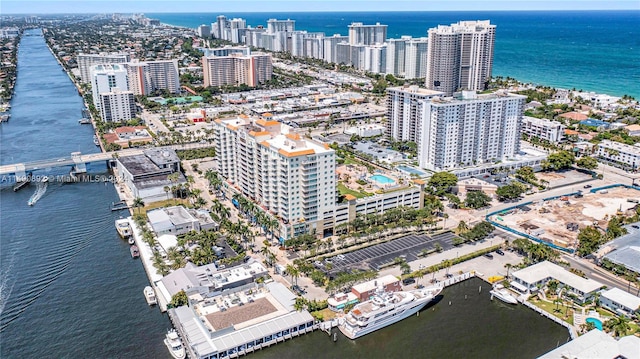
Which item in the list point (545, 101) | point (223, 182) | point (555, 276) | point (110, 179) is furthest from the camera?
point (545, 101)

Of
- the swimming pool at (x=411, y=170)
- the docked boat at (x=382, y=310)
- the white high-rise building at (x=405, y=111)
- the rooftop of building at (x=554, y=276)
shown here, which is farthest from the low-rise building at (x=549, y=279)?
the white high-rise building at (x=405, y=111)

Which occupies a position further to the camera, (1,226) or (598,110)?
(598,110)

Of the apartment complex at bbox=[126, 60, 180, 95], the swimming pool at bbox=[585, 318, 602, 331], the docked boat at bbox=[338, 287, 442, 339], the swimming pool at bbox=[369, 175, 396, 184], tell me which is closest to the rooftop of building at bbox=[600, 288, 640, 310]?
the swimming pool at bbox=[585, 318, 602, 331]

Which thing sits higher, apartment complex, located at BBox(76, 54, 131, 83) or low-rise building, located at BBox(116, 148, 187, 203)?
apartment complex, located at BBox(76, 54, 131, 83)

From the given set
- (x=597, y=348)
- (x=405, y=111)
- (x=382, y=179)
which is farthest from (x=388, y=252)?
(x=405, y=111)

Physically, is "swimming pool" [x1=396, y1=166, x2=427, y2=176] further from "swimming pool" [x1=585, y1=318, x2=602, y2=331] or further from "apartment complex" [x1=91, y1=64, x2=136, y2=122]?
"apartment complex" [x1=91, y1=64, x2=136, y2=122]

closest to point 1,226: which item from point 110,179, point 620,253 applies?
point 110,179

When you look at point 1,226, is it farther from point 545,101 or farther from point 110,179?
point 545,101

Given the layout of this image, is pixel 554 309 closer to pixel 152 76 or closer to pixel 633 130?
pixel 633 130
